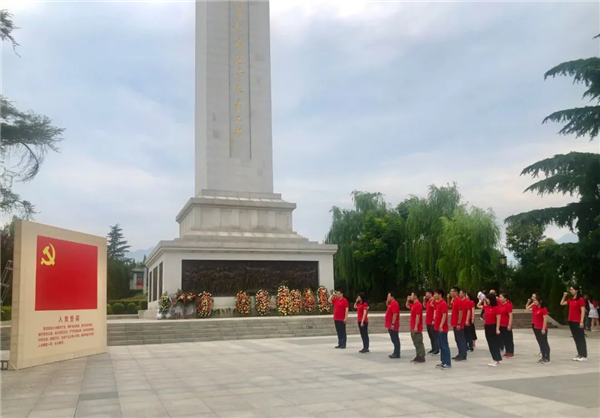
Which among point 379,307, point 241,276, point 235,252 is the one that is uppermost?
point 235,252

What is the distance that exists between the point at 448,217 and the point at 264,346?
18.6 meters

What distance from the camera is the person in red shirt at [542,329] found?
9.62 m

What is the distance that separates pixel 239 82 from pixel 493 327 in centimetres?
1665

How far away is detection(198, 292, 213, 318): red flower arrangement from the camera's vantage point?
19.0 meters

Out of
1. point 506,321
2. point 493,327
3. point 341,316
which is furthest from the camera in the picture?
point 341,316

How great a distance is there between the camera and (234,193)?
74.2 feet

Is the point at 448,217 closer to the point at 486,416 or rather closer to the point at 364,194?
the point at 364,194

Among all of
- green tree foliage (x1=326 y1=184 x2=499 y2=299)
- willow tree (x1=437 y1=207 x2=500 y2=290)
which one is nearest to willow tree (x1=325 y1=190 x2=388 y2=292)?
green tree foliage (x1=326 y1=184 x2=499 y2=299)

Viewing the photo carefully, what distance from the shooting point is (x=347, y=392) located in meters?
6.77

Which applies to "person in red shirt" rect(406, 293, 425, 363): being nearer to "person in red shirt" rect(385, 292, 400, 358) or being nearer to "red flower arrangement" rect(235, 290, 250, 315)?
"person in red shirt" rect(385, 292, 400, 358)

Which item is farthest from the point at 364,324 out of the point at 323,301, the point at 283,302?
the point at 323,301

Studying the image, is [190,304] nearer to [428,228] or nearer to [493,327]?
[493,327]

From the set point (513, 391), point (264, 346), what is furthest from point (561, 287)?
point (513, 391)

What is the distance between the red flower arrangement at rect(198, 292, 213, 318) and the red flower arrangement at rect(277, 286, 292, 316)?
8.14 ft
